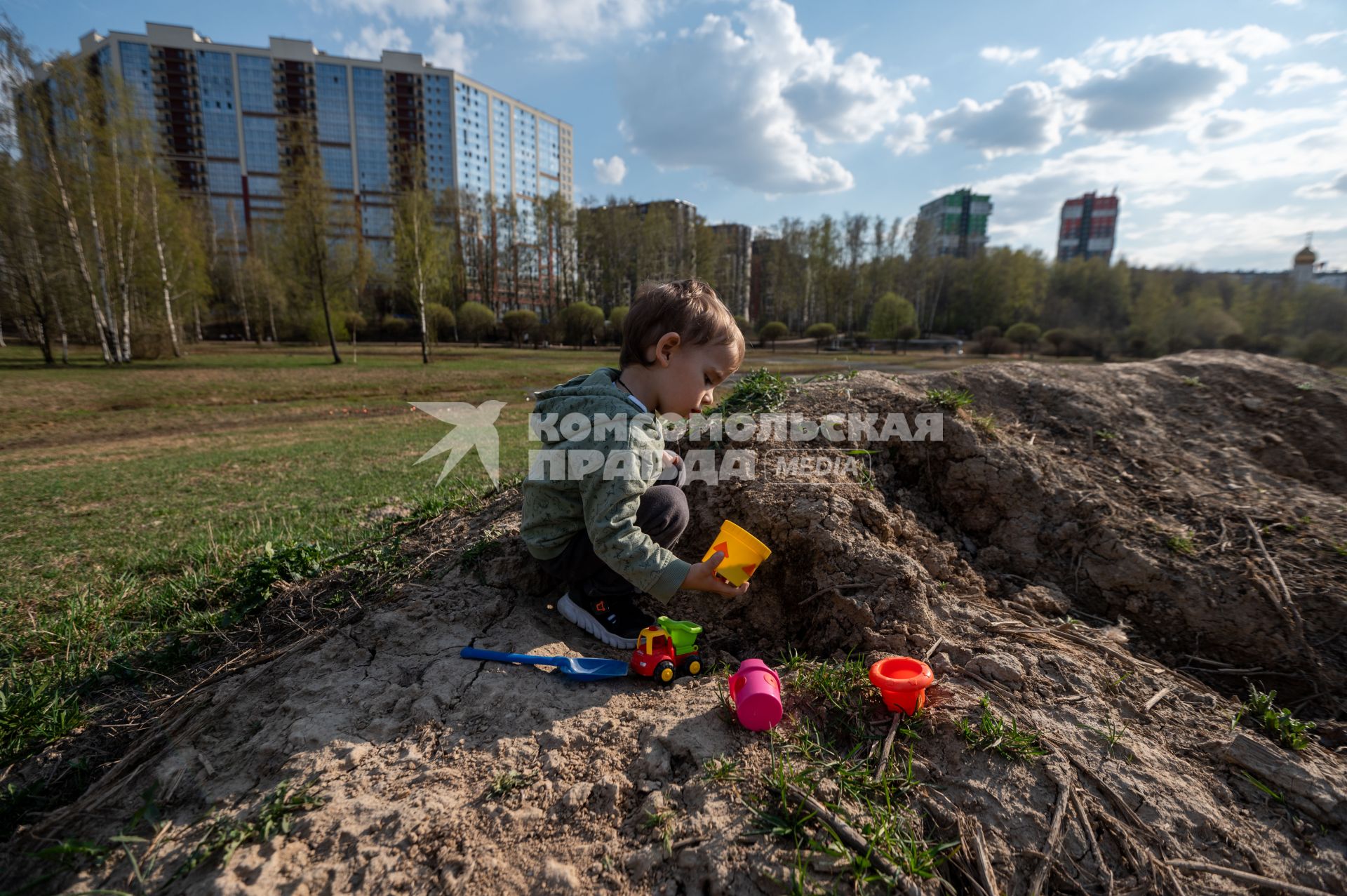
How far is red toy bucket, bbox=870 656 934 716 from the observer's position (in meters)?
1.77

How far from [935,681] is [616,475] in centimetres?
131

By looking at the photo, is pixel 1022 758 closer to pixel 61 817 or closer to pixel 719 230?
pixel 61 817

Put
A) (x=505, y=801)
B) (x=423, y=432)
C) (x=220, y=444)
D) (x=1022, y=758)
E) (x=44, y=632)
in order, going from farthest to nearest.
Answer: (x=423, y=432), (x=220, y=444), (x=44, y=632), (x=1022, y=758), (x=505, y=801)

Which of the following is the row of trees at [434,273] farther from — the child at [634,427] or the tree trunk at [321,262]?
the child at [634,427]

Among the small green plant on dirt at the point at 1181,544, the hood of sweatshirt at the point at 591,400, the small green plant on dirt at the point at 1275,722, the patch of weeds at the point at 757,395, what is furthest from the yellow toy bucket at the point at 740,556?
the small green plant on dirt at the point at 1181,544

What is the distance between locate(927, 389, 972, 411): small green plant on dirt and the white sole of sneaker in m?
2.49

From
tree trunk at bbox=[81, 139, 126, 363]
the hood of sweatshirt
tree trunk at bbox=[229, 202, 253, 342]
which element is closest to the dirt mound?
the hood of sweatshirt

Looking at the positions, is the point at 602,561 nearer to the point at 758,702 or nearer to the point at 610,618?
the point at 610,618

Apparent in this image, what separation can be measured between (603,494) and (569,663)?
61 cm

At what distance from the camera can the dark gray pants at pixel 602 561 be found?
2404 millimetres

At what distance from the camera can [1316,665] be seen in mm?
2369

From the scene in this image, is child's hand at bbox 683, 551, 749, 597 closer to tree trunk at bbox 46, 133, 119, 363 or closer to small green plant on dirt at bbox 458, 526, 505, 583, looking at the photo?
small green plant on dirt at bbox 458, 526, 505, 583

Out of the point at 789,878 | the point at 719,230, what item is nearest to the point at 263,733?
the point at 789,878

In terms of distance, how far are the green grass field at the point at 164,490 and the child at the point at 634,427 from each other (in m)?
1.53
